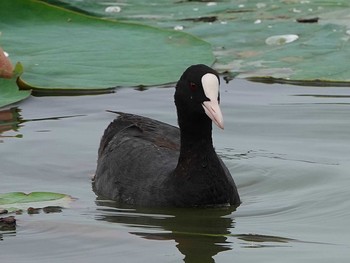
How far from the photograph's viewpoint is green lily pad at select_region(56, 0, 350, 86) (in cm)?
848

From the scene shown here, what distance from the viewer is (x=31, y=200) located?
589 centimetres

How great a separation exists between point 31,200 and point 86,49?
2.92m

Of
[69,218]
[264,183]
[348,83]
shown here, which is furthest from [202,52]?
[69,218]

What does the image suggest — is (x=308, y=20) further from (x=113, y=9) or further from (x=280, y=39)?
(x=113, y=9)

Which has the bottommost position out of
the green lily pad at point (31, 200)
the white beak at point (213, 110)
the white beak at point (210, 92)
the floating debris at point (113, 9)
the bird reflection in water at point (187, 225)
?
the bird reflection in water at point (187, 225)

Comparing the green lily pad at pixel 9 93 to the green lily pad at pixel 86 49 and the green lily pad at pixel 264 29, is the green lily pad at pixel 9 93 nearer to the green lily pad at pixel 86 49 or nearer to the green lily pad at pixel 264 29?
the green lily pad at pixel 86 49

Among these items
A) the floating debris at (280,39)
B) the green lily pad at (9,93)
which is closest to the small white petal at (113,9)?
the floating debris at (280,39)

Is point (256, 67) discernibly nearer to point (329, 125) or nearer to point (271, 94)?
point (271, 94)

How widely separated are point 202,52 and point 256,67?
38 cm

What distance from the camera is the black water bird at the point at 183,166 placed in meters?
6.29

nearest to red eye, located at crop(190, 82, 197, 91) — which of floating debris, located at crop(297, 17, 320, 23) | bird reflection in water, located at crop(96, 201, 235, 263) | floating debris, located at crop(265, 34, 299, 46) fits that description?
bird reflection in water, located at crop(96, 201, 235, 263)

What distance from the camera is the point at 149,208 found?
6328mm

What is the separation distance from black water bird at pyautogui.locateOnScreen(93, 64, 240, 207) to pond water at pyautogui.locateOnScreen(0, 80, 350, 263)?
0.29 feet

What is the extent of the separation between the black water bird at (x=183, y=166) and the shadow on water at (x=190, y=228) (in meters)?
0.08
